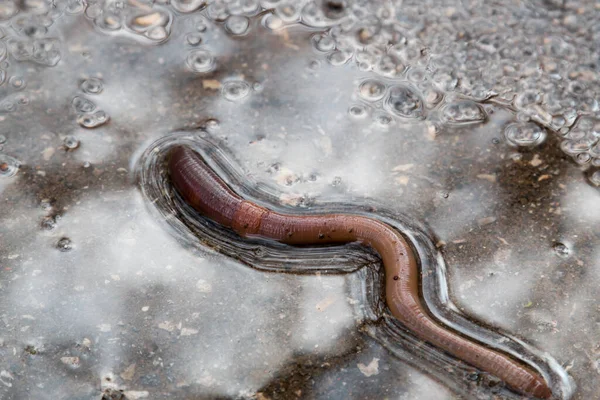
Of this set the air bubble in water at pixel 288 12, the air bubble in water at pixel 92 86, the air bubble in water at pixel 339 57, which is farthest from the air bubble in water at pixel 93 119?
the air bubble in water at pixel 339 57

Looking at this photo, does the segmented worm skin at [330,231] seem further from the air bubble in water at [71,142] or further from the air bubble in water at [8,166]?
the air bubble in water at [8,166]

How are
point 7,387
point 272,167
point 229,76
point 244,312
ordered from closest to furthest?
1. point 7,387
2. point 244,312
3. point 272,167
4. point 229,76

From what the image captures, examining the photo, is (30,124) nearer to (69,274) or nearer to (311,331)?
(69,274)

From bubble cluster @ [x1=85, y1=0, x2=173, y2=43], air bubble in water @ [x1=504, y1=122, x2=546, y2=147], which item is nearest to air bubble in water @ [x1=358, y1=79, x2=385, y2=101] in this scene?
air bubble in water @ [x1=504, y1=122, x2=546, y2=147]

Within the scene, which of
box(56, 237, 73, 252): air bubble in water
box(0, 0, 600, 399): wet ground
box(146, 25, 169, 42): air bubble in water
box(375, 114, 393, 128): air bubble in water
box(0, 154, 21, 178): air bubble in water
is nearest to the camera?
box(0, 0, 600, 399): wet ground

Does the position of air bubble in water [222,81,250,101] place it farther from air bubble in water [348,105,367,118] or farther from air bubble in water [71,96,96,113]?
air bubble in water [71,96,96,113]

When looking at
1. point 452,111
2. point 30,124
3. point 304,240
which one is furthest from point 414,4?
point 30,124

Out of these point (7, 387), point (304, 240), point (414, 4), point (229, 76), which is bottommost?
point (7, 387)
